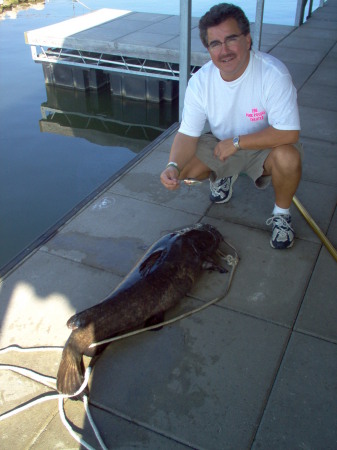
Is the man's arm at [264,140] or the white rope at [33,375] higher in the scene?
the man's arm at [264,140]

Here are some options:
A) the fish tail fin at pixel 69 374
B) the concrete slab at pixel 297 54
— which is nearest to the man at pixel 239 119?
the fish tail fin at pixel 69 374

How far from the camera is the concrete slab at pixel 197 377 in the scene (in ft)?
6.29

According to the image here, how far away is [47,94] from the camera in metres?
→ 10.4

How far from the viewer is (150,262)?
102 inches

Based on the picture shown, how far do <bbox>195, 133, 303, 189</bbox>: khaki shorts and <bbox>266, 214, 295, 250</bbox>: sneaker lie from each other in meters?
0.31

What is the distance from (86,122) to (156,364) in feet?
27.3

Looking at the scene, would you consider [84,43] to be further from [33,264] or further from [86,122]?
[33,264]

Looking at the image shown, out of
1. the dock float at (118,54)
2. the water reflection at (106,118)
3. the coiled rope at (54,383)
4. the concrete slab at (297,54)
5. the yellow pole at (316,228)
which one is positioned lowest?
the water reflection at (106,118)

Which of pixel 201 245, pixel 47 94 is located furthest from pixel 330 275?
pixel 47 94

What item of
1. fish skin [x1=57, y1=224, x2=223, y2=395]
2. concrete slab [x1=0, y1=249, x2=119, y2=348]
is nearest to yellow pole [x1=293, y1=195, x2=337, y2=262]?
fish skin [x1=57, y1=224, x2=223, y2=395]

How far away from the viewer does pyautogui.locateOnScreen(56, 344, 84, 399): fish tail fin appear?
2.01m

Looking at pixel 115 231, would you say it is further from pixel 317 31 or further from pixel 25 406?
pixel 317 31

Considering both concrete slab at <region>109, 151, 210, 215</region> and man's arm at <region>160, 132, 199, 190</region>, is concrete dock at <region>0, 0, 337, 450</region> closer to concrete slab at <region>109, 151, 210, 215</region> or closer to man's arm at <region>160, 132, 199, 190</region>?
concrete slab at <region>109, 151, 210, 215</region>

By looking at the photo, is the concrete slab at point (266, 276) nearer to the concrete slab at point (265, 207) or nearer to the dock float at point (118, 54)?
the concrete slab at point (265, 207)
